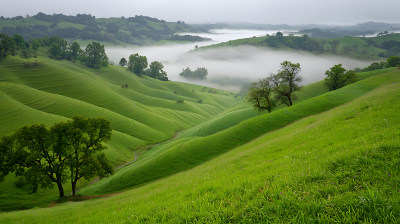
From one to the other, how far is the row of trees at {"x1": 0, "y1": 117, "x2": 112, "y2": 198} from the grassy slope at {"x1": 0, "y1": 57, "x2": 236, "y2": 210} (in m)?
10.4

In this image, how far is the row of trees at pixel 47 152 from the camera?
116 ft

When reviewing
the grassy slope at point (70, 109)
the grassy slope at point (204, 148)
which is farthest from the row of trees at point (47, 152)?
the grassy slope at point (70, 109)

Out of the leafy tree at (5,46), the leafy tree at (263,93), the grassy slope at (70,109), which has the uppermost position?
the leafy tree at (5,46)

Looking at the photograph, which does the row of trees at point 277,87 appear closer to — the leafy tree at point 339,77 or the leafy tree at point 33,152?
the leafy tree at point 339,77

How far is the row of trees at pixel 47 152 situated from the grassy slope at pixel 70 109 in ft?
34.1

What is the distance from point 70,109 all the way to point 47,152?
72.2 m

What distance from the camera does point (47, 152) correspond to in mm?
37906

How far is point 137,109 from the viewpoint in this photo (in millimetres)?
123062

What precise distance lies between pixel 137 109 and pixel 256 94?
8626 centimetres

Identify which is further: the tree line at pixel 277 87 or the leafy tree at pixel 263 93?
the tree line at pixel 277 87

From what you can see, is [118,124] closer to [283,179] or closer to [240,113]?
[240,113]

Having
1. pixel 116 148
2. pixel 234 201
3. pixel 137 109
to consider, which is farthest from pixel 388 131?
pixel 137 109

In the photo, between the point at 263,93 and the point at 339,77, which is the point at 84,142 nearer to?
the point at 263,93

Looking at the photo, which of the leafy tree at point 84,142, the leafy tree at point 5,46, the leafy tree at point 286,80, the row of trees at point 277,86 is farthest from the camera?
the leafy tree at point 5,46
